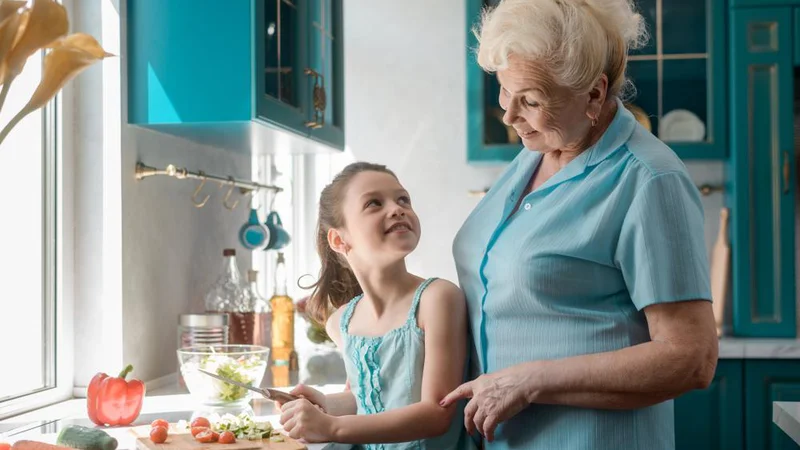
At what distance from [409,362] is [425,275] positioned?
2368 mm

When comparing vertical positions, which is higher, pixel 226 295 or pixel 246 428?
pixel 226 295

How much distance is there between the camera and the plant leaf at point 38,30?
3.69 ft

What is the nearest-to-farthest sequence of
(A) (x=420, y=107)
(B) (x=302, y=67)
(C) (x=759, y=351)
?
(B) (x=302, y=67), (C) (x=759, y=351), (A) (x=420, y=107)

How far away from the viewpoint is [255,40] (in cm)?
216

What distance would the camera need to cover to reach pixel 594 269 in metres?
1.31

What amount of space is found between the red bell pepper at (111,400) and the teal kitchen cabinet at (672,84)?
2040mm

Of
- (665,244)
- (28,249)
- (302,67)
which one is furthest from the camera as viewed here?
(302,67)

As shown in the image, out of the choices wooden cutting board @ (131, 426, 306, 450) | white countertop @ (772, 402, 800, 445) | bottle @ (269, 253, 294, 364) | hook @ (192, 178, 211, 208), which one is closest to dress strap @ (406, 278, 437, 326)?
wooden cutting board @ (131, 426, 306, 450)

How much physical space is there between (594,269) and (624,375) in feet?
0.50

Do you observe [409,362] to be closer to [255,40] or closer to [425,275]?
[255,40]

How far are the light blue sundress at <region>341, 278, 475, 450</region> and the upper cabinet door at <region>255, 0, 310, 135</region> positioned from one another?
729 millimetres

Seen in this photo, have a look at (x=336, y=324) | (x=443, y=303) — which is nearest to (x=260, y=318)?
(x=336, y=324)

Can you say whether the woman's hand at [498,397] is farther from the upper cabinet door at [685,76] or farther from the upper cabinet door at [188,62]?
the upper cabinet door at [685,76]

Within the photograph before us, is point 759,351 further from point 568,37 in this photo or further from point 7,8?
point 7,8
